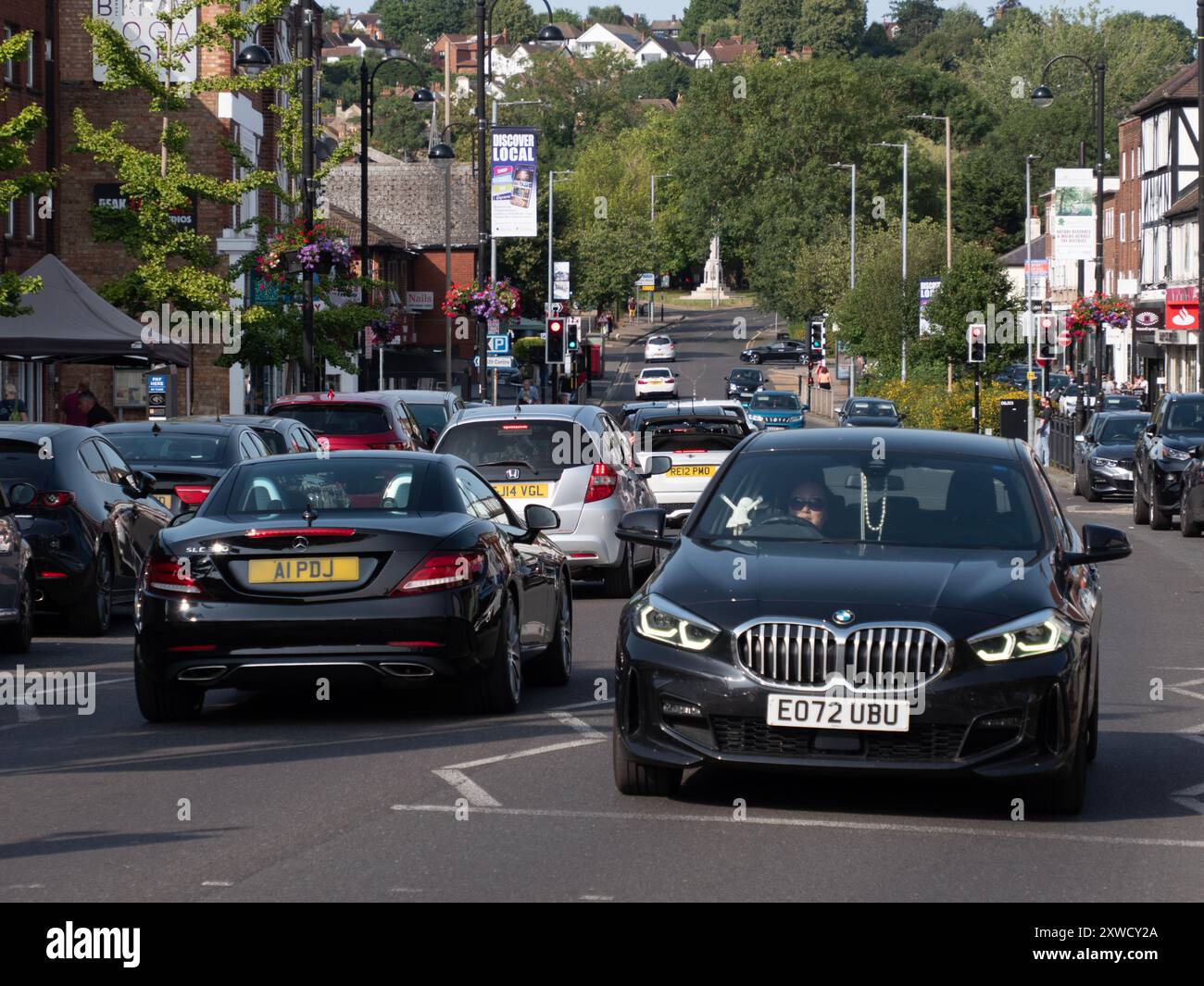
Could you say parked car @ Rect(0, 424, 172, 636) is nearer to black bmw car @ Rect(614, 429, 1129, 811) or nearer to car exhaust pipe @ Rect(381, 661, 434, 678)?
car exhaust pipe @ Rect(381, 661, 434, 678)

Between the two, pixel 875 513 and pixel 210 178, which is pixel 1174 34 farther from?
pixel 875 513

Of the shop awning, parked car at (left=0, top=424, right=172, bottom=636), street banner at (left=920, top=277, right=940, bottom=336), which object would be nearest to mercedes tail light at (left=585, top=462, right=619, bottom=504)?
parked car at (left=0, top=424, right=172, bottom=636)

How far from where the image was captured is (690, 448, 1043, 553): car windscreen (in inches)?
372

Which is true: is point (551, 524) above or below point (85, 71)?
below

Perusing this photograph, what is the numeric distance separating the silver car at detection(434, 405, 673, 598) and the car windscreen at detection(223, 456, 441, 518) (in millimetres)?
6646

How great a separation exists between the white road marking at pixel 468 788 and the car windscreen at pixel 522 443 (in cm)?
923

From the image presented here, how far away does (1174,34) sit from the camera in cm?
15225

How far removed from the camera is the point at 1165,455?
30031 millimetres

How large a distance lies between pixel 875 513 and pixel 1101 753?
1.93 metres

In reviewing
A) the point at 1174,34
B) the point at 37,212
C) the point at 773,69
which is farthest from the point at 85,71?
the point at 1174,34

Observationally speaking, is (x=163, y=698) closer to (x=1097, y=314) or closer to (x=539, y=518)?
(x=539, y=518)

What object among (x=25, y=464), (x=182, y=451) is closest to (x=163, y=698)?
(x=25, y=464)

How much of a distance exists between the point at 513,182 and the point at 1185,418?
2450 cm
